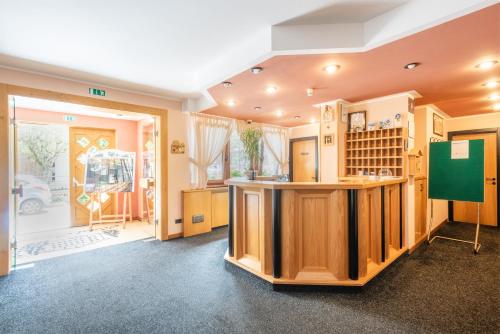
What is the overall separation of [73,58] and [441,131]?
6411 millimetres

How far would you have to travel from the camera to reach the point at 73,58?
2.89m

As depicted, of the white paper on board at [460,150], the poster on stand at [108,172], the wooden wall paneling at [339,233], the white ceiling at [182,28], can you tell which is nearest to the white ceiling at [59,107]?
the poster on stand at [108,172]

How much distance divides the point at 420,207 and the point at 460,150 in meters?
1.08

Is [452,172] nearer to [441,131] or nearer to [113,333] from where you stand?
[441,131]

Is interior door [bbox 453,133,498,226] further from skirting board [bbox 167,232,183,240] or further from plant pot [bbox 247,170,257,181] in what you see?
skirting board [bbox 167,232,183,240]

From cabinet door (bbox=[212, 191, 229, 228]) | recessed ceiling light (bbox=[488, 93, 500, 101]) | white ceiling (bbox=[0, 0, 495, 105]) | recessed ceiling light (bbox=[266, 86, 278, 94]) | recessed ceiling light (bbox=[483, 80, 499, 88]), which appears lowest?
cabinet door (bbox=[212, 191, 229, 228])

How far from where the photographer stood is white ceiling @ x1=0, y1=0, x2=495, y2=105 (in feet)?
6.45

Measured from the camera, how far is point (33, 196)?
5.18 meters

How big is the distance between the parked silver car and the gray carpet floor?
8.39 ft

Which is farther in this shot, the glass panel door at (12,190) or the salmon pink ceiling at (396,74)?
the glass panel door at (12,190)

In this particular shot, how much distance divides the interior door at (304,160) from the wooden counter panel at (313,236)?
3619 millimetres

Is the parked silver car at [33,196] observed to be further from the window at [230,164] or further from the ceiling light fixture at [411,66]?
the ceiling light fixture at [411,66]

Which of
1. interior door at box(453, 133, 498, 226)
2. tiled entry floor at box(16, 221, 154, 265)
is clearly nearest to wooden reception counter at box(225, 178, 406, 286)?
tiled entry floor at box(16, 221, 154, 265)

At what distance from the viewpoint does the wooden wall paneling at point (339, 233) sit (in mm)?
2498
